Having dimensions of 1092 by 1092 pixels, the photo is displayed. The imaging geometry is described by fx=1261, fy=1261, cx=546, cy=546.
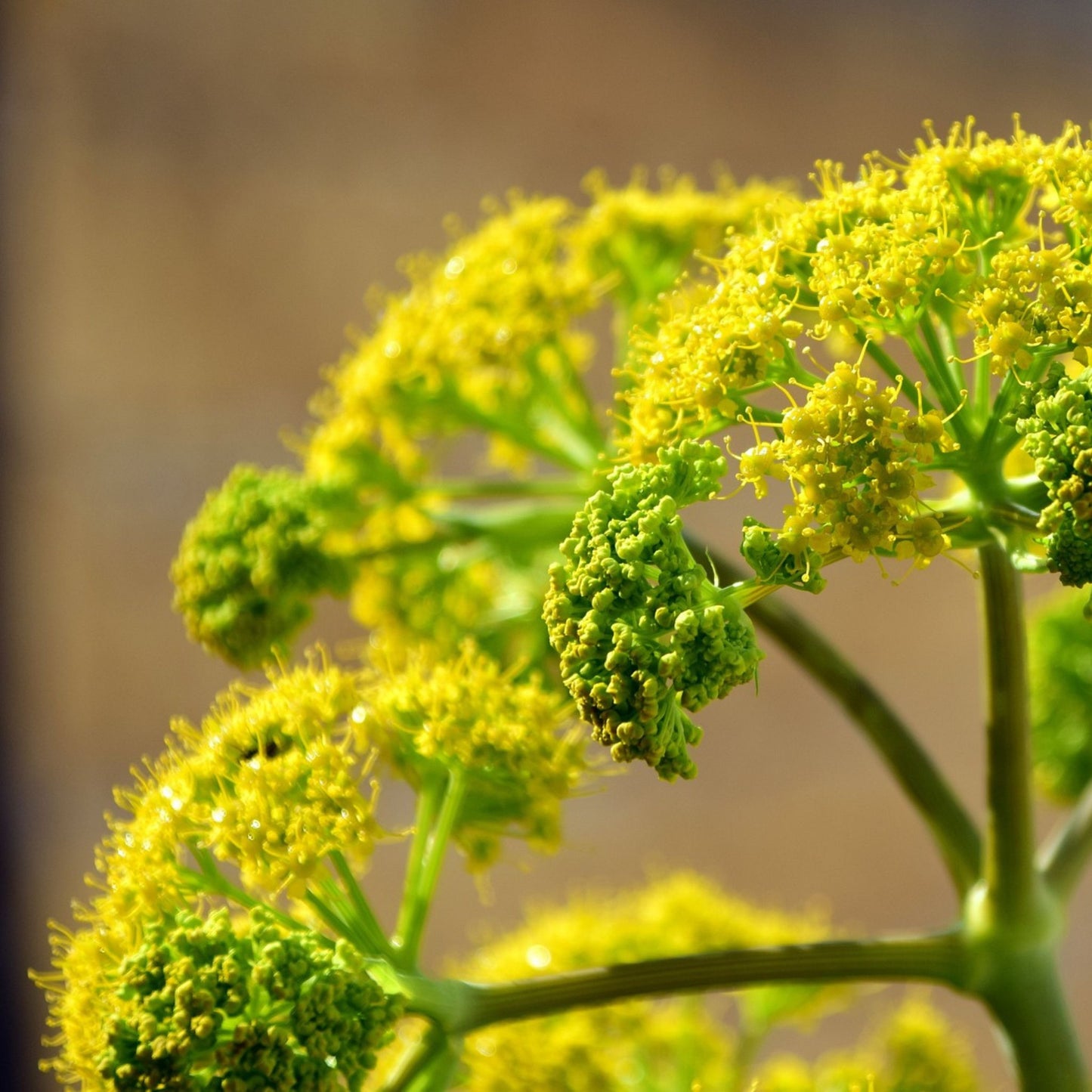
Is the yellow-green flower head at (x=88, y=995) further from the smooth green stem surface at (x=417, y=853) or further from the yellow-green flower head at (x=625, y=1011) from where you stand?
the yellow-green flower head at (x=625, y=1011)

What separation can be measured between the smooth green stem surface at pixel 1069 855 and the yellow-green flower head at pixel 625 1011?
0.24 m

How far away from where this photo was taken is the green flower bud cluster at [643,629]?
0.38 m

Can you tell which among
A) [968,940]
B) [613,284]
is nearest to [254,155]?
[613,284]

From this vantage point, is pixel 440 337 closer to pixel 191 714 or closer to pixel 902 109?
pixel 191 714

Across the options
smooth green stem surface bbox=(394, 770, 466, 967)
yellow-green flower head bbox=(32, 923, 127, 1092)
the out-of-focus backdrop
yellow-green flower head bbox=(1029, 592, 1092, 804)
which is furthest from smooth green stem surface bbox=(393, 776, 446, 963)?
the out-of-focus backdrop

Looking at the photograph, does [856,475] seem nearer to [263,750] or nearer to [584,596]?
[584,596]

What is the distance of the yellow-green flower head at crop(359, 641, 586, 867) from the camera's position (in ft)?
1.75

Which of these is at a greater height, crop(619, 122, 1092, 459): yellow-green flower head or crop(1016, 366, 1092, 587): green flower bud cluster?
crop(619, 122, 1092, 459): yellow-green flower head

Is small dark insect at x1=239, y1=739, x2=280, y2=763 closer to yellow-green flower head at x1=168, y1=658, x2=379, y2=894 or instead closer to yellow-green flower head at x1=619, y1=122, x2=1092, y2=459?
yellow-green flower head at x1=168, y1=658, x2=379, y2=894

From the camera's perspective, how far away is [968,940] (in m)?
0.53

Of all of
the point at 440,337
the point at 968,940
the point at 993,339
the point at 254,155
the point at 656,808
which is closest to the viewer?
the point at 993,339

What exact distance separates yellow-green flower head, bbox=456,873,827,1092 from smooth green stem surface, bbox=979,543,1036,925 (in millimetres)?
246

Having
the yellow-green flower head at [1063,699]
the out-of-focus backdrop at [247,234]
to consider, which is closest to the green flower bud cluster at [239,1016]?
the yellow-green flower head at [1063,699]

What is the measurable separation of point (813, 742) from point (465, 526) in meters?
1.40
